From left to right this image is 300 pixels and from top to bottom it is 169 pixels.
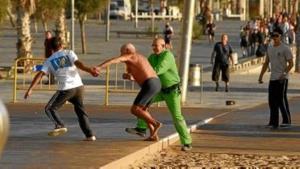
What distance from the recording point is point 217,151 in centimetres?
1619

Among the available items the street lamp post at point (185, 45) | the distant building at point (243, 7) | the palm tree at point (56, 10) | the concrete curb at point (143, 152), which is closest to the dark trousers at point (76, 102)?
the concrete curb at point (143, 152)

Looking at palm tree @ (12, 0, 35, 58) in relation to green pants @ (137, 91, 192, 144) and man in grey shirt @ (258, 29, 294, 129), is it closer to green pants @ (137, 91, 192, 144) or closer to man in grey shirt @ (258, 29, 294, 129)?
man in grey shirt @ (258, 29, 294, 129)

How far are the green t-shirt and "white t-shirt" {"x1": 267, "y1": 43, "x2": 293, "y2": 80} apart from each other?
3.70 m

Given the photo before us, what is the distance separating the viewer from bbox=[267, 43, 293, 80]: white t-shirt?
1938 cm

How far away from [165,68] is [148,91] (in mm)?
433

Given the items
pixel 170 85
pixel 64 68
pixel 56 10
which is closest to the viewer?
A: pixel 170 85

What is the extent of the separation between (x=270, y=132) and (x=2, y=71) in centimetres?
1879

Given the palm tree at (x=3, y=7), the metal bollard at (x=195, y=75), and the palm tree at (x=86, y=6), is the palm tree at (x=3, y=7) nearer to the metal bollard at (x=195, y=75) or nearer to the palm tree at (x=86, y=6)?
the metal bollard at (x=195, y=75)

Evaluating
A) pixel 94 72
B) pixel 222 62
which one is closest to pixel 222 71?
pixel 222 62

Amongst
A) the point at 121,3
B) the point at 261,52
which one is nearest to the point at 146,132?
the point at 261,52

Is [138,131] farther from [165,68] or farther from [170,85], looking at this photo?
[165,68]

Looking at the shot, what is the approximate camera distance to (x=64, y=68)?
53.4ft

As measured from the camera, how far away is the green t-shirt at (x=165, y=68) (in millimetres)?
15961

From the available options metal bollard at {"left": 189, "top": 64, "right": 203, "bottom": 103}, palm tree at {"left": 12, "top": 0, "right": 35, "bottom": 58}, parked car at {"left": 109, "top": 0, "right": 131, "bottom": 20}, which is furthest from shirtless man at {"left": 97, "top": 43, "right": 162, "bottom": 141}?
parked car at {"left": 109, "top": 0, "right": 131, "bottom": 20}
